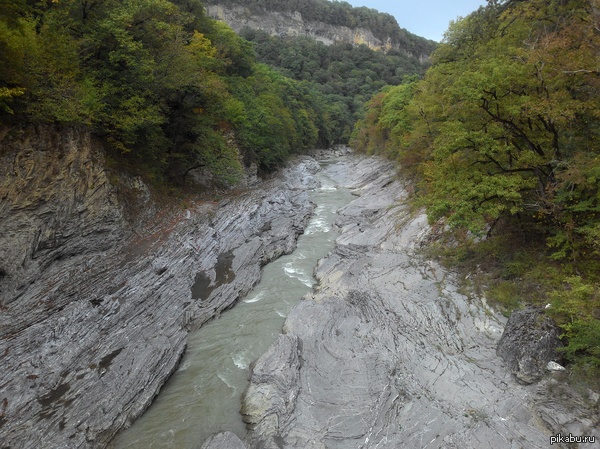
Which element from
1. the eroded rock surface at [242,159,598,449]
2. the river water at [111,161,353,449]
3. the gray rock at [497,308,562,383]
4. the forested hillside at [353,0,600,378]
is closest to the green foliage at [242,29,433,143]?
the river water at [111,161,353,449]

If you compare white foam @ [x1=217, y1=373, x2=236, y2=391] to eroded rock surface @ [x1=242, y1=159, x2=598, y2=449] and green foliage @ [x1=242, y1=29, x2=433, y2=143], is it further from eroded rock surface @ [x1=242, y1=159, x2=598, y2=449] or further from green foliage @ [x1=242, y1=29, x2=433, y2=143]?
green foliage @ [x1=242, y1=29, x2=433, y2=143]

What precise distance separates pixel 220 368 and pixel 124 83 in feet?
43.5

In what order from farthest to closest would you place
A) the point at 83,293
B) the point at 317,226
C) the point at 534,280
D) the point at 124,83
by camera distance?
the point at 317,226 < the point at 124,83 < the point at 83,293 < the point at 534,280

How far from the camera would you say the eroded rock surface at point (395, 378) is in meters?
7.09

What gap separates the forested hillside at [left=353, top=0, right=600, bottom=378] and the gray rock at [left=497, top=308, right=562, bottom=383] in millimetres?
305

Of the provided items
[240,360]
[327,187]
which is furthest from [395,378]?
[327,187]

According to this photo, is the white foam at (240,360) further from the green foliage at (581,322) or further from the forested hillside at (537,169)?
the green foliage at (581,322)

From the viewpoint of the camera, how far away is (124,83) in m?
15.2

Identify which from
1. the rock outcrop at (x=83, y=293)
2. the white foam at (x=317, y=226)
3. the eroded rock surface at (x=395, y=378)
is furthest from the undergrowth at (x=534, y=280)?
the rock outcrop at (x=83, y=293)

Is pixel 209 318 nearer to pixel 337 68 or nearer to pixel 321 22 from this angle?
pixel 337 68

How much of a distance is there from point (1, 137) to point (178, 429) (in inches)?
383

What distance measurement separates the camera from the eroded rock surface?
7.09 meters

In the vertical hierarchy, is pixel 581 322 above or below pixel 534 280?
above

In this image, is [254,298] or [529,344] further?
[254,298]
